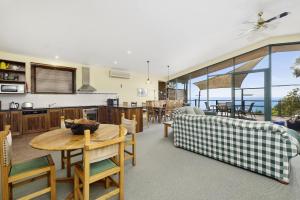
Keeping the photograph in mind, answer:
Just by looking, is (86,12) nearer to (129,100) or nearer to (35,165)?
(35,165)

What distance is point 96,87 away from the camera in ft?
21.6

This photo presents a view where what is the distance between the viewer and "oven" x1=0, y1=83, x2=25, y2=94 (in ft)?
14.2

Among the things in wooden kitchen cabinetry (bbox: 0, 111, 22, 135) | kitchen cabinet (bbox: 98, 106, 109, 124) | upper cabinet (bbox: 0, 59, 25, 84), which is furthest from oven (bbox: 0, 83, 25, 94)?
kitchen cabinet (bbox: 98, 106, 109, 124)

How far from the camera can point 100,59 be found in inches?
232

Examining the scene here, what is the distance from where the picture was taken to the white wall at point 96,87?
4812 mm

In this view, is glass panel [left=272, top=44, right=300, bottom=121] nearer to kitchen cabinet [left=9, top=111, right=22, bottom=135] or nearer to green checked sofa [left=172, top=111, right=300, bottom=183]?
green checked sofa [left=172, top=111, right=300, bottom=183]

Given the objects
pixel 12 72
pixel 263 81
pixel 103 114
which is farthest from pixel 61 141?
pixel 263 81

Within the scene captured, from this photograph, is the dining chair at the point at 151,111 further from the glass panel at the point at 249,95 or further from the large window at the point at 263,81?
the glass panel at the point at 249,95

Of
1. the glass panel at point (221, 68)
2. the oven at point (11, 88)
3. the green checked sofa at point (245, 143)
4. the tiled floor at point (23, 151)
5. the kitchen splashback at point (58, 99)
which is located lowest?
the tiled floor at point (23, 151)

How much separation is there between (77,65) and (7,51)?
2.03 meters

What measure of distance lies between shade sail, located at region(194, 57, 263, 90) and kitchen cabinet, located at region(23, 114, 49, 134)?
A: 7188mm

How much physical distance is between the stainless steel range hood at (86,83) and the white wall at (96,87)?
0.47ft

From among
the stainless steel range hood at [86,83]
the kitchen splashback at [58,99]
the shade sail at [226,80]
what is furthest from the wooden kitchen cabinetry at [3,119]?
the shade sail at [226,80]

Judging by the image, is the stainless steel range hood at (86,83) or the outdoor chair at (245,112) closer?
the stainless steel range hood at (86,83)
